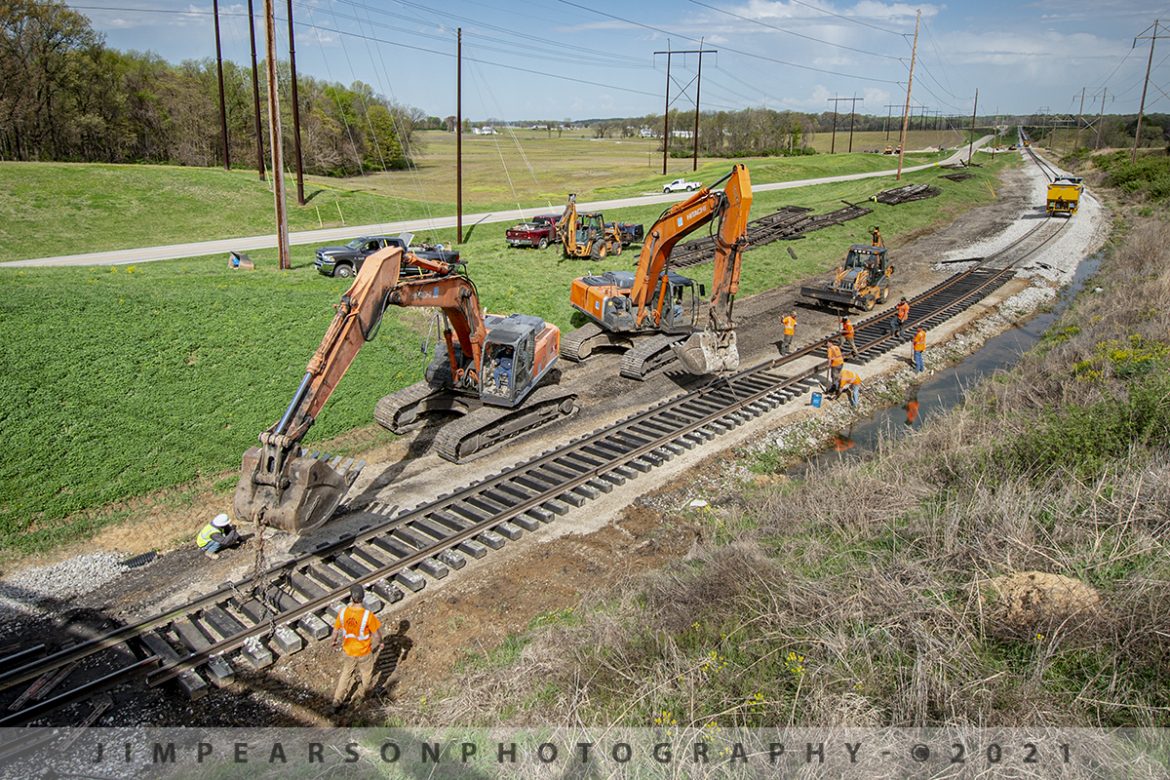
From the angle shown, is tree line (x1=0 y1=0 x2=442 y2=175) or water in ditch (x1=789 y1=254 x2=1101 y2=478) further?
tree line (x1=0 y1=0 x2=442 y2=175)

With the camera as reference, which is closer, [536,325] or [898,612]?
[898,612]

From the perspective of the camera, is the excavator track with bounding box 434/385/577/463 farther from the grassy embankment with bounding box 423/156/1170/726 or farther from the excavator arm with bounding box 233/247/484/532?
the grassy embankment with bounding box 423/156/1170/726

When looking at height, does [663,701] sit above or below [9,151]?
below

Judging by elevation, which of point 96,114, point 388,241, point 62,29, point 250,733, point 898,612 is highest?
point 62,29

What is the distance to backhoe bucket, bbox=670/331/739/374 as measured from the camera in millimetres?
15586

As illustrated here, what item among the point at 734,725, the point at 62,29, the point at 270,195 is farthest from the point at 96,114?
the point at 734,725

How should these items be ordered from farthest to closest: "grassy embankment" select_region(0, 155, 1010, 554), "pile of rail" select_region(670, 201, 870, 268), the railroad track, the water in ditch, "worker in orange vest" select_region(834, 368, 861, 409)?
"pile of rail" select_region(670, 201, 870, 268) → "worker in orange vest" select_region(834, 368, 861, 409) → the water in ditch → "grassy embankment" select_region(0, 155, 1010, 554) → the railroad track

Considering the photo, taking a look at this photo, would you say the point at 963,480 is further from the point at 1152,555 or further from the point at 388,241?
the point at 388,241

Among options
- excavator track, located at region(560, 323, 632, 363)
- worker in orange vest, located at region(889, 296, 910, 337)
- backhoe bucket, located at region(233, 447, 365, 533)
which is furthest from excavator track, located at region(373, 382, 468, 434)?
worker in orange vest, located at region(889, 296, 910, 337)

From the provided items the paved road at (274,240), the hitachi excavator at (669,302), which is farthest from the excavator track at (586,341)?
the paved road at (274,240)

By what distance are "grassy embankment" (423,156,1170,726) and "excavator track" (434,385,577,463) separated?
5438mm

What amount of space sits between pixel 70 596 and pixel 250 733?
4.72m

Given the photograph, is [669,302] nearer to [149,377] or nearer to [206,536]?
[149,377]

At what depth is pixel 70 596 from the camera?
34.4 ft
